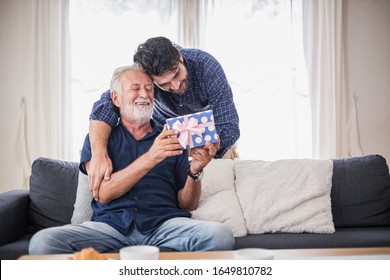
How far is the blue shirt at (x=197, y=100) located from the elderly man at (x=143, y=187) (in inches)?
1.5

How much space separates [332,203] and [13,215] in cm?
121

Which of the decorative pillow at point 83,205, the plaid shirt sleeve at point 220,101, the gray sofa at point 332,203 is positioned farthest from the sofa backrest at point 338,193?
the plaid shirt sleeve at point 220,101

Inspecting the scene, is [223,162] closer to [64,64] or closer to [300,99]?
[300,99]

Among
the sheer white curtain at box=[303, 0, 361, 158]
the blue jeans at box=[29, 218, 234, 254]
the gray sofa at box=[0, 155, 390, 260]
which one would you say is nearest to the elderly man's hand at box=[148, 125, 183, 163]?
the blue jeans at box=[29, 218, 234, 254]

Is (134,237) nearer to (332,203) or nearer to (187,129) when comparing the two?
(187,129)

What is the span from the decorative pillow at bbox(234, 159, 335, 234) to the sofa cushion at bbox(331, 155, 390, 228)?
7 cm

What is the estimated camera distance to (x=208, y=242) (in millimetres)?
1434

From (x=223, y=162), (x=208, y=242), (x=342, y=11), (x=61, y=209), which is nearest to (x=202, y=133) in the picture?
(x=208, y=242)

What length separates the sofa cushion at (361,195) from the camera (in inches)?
74.4

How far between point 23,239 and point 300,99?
62.9 inches

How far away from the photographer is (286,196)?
184cm

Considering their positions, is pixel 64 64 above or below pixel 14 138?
above

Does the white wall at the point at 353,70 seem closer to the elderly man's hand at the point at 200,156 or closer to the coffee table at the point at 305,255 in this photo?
the elderly man's hand at the point at 200,156
